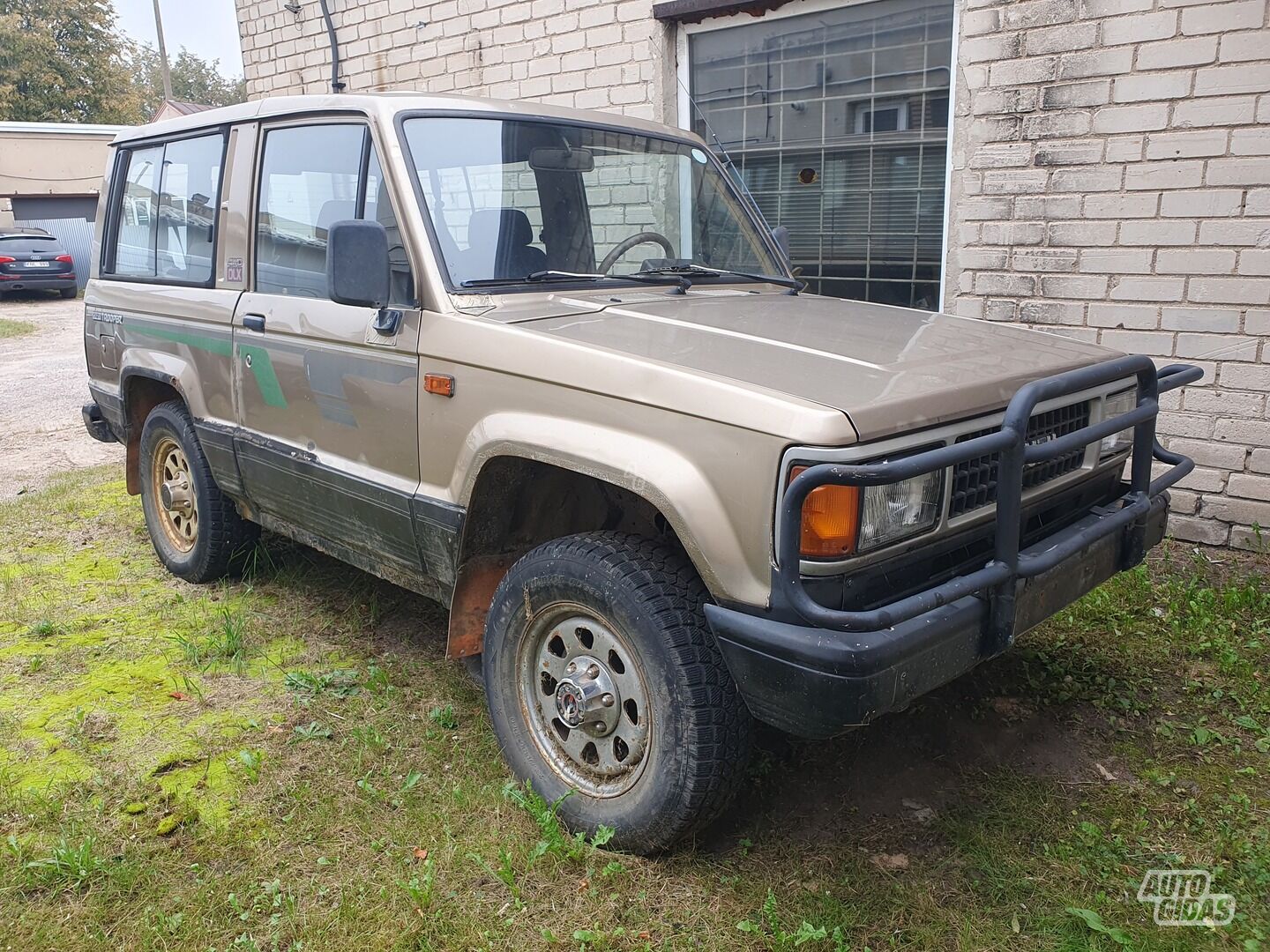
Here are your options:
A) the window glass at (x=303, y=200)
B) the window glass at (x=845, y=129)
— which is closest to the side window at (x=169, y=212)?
the window glass at (x=303, y=200)

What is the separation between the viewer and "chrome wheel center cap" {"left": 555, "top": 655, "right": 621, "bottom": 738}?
2.64 metres

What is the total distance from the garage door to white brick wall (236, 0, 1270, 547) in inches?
996

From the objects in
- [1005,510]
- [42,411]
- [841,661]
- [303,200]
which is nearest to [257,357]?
[303,200]

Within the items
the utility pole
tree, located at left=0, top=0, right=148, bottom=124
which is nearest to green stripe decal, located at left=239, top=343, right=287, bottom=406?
the utility pole

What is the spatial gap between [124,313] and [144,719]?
6.57 ft

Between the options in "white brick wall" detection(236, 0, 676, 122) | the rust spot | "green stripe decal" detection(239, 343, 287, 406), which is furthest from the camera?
"white brick wall" detection(236, 0, 676, 122)

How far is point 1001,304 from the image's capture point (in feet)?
17.9

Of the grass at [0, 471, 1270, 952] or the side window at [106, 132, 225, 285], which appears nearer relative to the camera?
the grass at [0, 471, 1270, 952]

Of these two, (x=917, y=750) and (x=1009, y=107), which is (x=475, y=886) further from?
(x=1009, y=107)

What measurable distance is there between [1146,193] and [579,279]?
319 cm

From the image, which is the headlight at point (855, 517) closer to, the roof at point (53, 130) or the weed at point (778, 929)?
the weed at point (778, 929)

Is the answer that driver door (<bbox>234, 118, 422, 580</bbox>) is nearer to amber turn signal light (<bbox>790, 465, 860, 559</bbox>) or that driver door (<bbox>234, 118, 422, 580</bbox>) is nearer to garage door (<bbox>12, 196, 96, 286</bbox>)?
amber turn signal light (<bbox>790, 465, 860, 559</bbox>)

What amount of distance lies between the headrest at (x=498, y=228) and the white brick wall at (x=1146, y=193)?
10.5 feet

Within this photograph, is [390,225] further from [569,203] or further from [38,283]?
[38,283]
